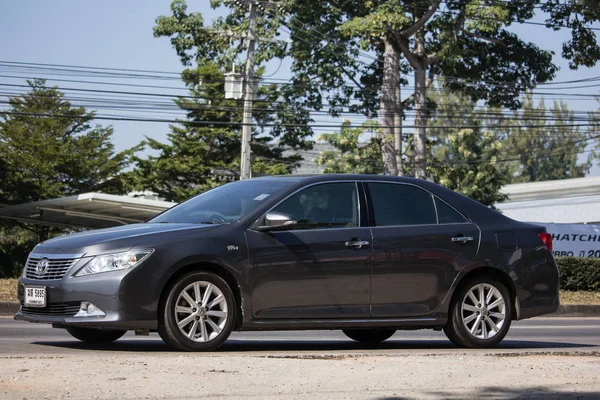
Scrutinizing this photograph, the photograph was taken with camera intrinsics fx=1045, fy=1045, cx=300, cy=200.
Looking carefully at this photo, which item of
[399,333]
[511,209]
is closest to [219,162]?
[511,209]

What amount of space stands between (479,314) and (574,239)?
20393 millimetres

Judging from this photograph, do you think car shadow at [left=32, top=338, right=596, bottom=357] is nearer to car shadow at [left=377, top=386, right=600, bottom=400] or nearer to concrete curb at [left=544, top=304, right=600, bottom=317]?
car shadow at [left=377, top=386, right=600, bottom=400]

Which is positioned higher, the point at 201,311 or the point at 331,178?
the point at 331,178

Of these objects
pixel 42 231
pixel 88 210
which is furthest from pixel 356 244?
pixel 42 231

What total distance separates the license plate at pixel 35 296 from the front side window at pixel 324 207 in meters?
2.08

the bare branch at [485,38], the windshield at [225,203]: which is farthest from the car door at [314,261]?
the bare branch at [485,38]

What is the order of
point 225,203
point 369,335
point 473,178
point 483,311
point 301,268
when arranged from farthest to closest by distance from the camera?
point 473,178 → point 369,335 → point 483,311 → point 225,203 → point 301,268

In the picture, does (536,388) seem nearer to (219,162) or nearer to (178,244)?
(178,244)

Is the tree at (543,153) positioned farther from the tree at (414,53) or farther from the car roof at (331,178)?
the car roof at (331,178)

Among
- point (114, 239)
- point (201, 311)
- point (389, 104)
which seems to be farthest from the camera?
point (389, 104)

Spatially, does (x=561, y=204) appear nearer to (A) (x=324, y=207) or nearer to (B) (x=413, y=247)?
(B) (x=413, y=247)

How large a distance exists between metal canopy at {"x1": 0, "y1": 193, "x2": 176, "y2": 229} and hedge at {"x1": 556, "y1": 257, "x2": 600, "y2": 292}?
11373 millimetres

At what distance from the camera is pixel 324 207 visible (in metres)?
9.46

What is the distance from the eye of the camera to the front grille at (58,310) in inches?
333
